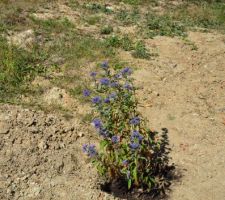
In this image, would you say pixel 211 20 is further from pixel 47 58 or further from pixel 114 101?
pixel 114 101

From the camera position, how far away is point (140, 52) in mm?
8133

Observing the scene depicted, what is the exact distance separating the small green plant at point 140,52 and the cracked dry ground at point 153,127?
238mm

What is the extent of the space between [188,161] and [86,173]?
1295 mm

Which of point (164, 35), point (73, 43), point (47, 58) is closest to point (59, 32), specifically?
point (73, 43)

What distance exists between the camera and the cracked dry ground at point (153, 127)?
5199mm

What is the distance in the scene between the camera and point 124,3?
423 inches

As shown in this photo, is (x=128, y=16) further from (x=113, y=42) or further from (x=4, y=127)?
(x=4, y=127)

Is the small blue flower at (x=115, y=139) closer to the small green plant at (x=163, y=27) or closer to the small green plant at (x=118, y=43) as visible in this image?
the small green plant at (x=118, y=43)

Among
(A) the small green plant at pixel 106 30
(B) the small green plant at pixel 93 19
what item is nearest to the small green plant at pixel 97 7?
(B) the small green plant at pixel 93 19

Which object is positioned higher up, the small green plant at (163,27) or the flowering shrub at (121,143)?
the flowering shrub at (121,143)

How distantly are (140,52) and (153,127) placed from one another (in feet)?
7.27

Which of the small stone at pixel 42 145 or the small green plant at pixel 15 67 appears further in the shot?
the small green plant at pixel 15 67

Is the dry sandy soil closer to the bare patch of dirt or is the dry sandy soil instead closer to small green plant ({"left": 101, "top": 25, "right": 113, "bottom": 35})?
the bare patch of dirt

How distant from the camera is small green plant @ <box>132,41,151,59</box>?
26.5ft
